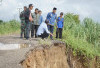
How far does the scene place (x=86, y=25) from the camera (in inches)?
771

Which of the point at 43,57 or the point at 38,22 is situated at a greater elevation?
the point at 38,22

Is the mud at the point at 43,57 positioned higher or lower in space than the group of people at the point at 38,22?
lower

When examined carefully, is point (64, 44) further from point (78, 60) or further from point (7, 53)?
point (7, 53)

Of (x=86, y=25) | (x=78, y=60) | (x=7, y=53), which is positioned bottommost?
(x=78, y=60)

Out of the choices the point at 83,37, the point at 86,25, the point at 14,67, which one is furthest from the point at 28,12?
the point at 86,25

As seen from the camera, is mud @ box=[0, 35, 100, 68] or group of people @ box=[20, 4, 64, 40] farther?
group of people @ box=[20, 4, 64, 40]

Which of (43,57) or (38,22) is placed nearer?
(43,57)

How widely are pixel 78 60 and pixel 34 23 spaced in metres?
3.27

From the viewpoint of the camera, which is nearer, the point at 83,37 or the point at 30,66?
the point at 30,66

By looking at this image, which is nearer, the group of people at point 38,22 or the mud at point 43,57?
the mud at point 43,57

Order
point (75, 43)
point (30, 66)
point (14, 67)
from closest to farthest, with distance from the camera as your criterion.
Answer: point (14, 67)
point (30, 66)
point (75, 43)

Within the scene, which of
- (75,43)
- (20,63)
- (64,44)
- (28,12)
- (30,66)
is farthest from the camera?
(75,43)

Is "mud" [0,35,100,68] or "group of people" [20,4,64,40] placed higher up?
"group of people" [20,4,64,40]

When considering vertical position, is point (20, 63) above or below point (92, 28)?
below
